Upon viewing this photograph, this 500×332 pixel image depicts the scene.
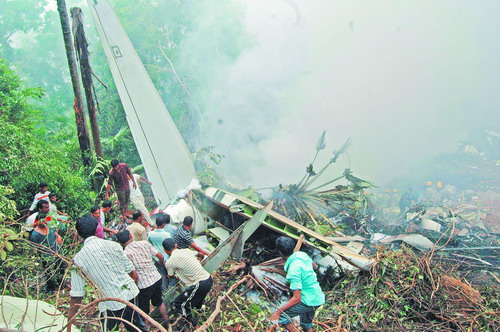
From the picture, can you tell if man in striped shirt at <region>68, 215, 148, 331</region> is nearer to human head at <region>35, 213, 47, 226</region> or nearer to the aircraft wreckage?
human head at <region>35, 213, 47, 226</region>

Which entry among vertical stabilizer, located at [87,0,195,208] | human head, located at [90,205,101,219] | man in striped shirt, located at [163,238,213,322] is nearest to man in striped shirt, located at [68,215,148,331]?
man in striped shirt, located at [163,238,213,322]

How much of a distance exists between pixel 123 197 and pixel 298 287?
173 inches

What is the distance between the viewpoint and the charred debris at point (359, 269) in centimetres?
392

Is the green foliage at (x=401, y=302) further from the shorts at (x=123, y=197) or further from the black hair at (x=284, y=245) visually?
the shorts at (x=123, y=197)

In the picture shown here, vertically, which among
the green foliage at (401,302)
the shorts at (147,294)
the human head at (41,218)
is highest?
the human head at (41,218)

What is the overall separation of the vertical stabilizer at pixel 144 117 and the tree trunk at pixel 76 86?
7.13ft

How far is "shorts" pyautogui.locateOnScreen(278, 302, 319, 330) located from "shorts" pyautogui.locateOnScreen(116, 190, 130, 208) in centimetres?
410

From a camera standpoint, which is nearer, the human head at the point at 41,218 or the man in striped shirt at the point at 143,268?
the man in striped shirt at the point at 143,268

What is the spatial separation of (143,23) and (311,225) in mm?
13046

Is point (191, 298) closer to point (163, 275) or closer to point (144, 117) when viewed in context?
point (163, 275)

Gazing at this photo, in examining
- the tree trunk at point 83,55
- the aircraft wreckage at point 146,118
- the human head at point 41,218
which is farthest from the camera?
the aircraft wreckage at point 146,118

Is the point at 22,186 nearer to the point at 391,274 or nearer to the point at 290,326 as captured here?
the point at 290,326

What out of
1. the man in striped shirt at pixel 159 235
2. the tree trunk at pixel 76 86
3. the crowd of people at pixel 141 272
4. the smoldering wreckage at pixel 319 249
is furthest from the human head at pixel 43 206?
the tree trunk at pixel 76 86

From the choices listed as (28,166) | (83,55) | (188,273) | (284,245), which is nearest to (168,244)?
(188,273)
